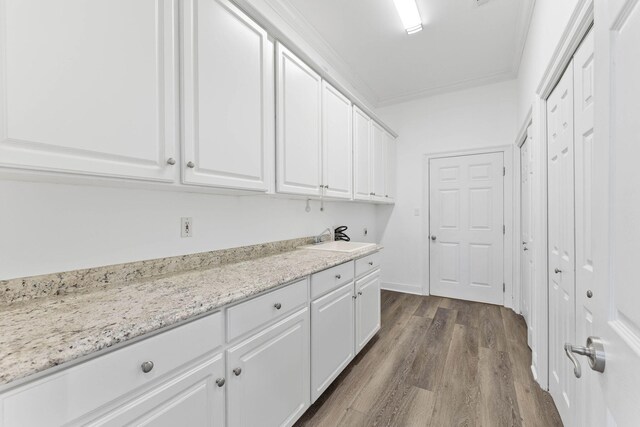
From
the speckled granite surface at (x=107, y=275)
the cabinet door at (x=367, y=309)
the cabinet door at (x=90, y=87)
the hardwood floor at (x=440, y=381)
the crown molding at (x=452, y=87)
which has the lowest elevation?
the hardwood floor at (x=440, y=381)

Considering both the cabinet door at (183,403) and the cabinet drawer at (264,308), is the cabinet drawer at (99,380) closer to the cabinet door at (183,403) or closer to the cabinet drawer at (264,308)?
the cabinet door at (183,403)

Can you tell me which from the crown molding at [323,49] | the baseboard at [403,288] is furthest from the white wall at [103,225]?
the baseboard at [403,288]

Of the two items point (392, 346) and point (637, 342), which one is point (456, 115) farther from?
point (637, 342)

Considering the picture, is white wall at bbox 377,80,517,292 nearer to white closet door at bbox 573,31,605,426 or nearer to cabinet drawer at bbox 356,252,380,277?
cabinet drawer at bbox 356,252,380,277

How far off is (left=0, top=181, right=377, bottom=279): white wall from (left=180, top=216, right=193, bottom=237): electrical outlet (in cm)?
2

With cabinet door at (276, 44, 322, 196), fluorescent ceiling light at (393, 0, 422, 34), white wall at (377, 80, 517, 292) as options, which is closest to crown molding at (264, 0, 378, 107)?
cabinet door at (276, 44, 322, 196)

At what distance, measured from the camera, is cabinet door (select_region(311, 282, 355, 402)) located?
169cm

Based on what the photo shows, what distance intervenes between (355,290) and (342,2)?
2403mm

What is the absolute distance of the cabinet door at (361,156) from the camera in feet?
9.40

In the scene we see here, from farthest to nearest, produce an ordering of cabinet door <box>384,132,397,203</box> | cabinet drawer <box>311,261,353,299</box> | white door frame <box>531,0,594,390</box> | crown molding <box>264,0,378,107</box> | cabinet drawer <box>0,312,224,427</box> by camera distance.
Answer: cabinet door <box>384,132,397,203</box> < crown molding <box>264,0,378,107</box> < white door frame <box>531,0,594,390</box> < cabinet drawer <box>311,261,353,299</box> < cabinet drawer <box>0,312,224,427</box>

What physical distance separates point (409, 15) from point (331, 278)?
7.81 feet

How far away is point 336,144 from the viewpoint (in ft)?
8.24

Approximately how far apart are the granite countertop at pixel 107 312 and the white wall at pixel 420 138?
9.50 feet

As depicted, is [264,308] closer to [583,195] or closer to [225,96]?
[225,96]
